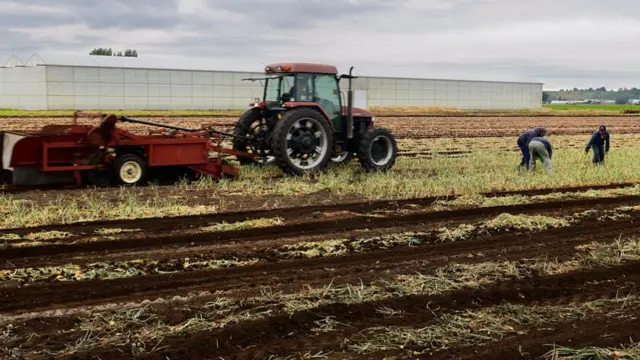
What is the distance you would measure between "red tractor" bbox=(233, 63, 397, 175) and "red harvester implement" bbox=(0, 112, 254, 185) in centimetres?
127

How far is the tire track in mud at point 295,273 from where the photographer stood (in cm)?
530

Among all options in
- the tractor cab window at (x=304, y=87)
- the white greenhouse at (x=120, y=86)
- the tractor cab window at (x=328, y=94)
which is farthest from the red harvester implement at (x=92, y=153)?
the white greenhouse at (x=120, y=86)

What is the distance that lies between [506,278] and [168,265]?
2957 millimetres

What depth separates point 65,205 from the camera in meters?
9.11

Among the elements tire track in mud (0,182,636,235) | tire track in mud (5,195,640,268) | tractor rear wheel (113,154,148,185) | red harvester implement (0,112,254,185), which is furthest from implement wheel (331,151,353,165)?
tire track in mud (5,195,640,268)

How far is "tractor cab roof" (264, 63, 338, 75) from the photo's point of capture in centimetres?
1230

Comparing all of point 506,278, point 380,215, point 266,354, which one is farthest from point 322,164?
point 266,354

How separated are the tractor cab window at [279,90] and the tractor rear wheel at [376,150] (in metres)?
1.61

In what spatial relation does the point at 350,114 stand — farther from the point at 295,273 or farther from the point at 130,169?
the point at 295,273

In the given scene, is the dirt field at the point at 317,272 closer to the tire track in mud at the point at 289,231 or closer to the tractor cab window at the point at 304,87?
the tire track in mud at the point at 289,231

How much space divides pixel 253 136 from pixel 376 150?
2.31m

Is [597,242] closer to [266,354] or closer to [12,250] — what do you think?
[266,354]

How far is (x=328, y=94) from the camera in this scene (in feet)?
41.8

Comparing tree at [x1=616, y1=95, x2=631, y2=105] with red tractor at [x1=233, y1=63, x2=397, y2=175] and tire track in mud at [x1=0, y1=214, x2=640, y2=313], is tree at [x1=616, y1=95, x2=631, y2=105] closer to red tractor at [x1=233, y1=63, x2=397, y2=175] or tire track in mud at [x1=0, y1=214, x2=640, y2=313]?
red tractor at [x1=233, y1=63, x2=397, y2=175]
